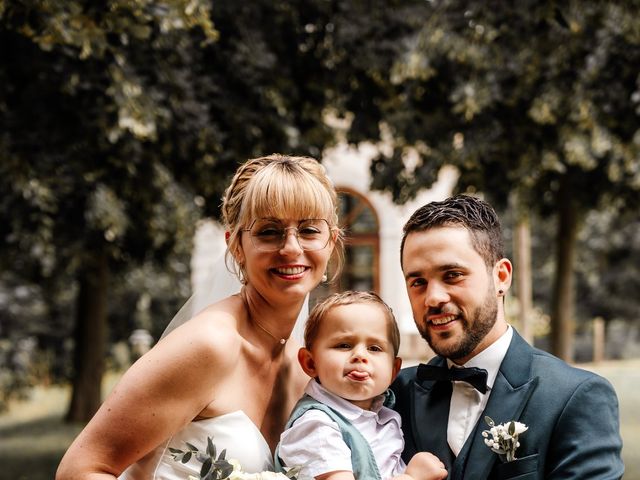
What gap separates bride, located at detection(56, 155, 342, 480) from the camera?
2.80 m

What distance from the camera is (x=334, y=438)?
290 cm

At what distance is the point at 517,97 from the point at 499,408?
283 inches

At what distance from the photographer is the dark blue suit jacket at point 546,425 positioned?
2.71 meters

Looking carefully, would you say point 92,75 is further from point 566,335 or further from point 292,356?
point 566,335

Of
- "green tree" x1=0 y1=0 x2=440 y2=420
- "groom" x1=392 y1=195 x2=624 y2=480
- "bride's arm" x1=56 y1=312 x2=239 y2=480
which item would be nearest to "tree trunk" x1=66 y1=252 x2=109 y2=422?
"green tree" x1=0 y1=0 x2=440 y2=420

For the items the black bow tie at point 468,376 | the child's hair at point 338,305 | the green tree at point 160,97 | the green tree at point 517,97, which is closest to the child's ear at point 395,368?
the child's hair at point 338,305

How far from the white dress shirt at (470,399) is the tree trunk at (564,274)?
1064cm

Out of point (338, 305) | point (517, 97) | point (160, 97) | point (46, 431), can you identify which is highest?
point (517, 97)

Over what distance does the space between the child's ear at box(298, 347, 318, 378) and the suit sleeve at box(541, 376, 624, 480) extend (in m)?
0.84

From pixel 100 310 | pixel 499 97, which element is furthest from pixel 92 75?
pixel 100 310

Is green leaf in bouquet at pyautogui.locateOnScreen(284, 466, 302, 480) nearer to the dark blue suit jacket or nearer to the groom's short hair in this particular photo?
the dark blue suit jacket

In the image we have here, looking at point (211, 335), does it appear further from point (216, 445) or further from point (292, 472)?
point (292, 472)

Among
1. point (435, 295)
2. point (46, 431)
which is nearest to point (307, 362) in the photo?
point (435, 295)

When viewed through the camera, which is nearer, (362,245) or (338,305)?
(338,305)
